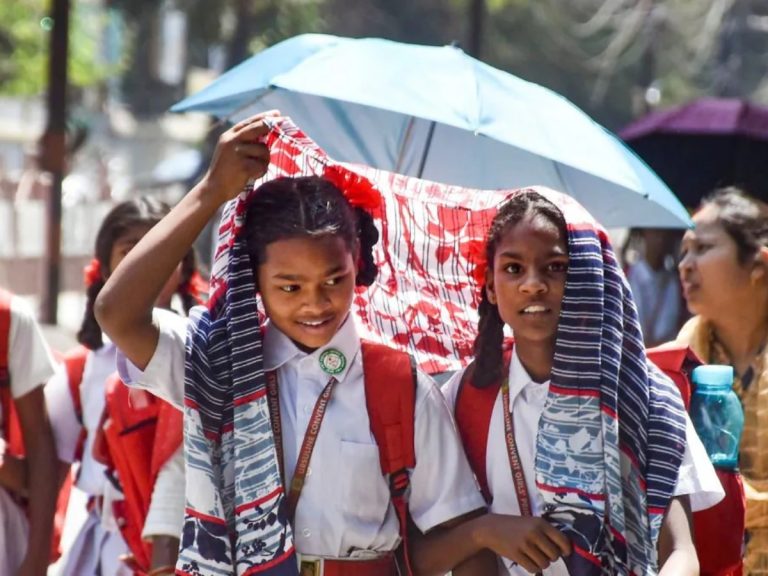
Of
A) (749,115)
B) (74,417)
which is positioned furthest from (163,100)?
(74,417)

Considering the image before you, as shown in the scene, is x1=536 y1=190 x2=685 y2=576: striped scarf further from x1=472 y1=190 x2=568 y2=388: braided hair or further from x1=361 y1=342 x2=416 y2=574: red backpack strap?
x1=361 y1=342 x2=416 y2=574: red backpack strap

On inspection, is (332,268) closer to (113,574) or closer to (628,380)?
(628,380)

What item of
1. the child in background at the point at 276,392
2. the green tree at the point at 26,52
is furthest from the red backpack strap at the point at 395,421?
the green tree at the point at 26,52

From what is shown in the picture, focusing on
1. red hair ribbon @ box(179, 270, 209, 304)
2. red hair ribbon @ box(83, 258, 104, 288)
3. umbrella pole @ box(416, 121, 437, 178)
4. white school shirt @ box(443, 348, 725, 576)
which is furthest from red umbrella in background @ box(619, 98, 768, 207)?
white school shirt @ box(443, 348, 725, 576)

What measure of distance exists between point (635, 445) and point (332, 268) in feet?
2.49

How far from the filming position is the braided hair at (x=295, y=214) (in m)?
3.20

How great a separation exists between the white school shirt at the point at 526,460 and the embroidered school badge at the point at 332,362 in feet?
1.20

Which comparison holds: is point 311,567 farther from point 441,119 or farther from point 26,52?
point 26,52

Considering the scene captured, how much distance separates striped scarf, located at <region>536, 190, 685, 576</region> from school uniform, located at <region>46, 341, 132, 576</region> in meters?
1.57

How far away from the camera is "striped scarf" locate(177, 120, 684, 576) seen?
3.09m

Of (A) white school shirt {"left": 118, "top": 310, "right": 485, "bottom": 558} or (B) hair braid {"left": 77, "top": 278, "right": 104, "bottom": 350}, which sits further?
(B) hair braid {"left": 77, "top": 278, "right": 104, "bottom": 350}

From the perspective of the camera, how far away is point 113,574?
4.24m

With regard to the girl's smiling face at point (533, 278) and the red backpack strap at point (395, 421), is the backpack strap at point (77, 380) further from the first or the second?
the girl's smiling face at point (533, 278)

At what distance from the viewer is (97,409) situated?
428 cm
